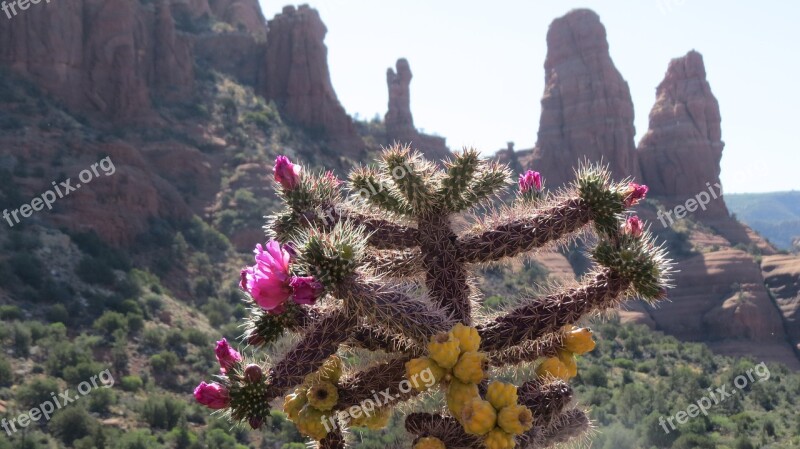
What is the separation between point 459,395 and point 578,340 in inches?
43.1

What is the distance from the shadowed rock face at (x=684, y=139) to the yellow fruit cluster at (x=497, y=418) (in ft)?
207

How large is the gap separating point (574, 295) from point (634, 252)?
0.42 metres

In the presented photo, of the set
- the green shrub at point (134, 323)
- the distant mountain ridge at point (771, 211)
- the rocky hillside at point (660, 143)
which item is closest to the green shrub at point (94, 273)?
the green shrub at point (134, 323)

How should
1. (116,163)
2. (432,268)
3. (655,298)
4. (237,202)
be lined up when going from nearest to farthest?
(655,298) → (432,268) → (116,163) → (237,202)

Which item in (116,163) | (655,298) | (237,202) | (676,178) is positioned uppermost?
(116,163)

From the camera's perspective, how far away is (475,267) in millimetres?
4688

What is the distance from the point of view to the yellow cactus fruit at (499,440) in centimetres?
342

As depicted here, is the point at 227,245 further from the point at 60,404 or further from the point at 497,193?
the point at 497,193

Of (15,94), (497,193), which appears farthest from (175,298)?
(497,193)

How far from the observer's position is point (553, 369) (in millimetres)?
4285

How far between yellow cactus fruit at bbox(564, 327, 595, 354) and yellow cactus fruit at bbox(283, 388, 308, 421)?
1.58 metres

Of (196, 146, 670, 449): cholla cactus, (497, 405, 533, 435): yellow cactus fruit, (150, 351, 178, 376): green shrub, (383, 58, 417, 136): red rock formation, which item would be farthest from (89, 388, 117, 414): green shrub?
(383, 58, 417, 136): red rock formation

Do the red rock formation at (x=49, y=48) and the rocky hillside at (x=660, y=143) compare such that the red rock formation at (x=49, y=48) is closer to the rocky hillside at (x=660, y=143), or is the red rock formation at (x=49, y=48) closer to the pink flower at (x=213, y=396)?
the rocky hillside at (x=660, y=143)

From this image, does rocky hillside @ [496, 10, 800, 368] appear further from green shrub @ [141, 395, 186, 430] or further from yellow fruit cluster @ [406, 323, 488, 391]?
yellow fruit cluster @ [406, 323, 488, 391]
